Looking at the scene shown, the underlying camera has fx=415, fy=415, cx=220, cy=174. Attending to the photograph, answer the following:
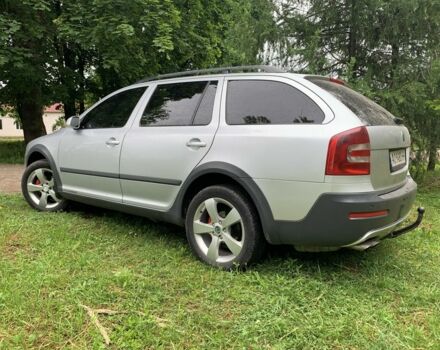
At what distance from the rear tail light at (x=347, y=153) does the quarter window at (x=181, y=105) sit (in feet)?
3.94

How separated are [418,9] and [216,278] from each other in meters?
5.50

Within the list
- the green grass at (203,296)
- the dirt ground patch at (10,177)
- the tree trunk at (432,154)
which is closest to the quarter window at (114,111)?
the green grass at (203,296)

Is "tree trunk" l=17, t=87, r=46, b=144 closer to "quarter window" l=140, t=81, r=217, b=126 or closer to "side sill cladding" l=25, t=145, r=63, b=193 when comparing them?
"side sill cladding" l=25, t=145, r=63, b=193

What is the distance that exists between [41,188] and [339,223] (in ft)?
12.8

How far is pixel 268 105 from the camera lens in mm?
3371

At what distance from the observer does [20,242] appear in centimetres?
409

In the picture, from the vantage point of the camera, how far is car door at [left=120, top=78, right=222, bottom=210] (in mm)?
3654

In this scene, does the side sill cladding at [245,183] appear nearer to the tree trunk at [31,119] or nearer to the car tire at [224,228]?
the car tire at [224,228]

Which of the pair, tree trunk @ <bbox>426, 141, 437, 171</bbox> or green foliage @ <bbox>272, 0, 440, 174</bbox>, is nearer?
green foliage @ <bbox>272, 0, 440, 174</bbox>

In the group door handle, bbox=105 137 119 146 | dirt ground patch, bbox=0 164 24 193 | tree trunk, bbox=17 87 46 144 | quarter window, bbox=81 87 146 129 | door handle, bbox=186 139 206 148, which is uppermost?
quarter window, bbox=81 87 146 129

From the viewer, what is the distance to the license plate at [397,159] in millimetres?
3213

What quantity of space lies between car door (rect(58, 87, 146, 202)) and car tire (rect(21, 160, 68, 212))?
35 cm

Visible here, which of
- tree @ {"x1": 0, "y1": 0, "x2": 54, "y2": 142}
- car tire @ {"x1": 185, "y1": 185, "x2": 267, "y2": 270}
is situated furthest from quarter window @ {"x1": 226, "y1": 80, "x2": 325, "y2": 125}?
tree @ {"x1": 0, "y1": 0, "x2": 54, "y2": 142}

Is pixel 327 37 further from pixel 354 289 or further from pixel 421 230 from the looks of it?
pixel 354 289
